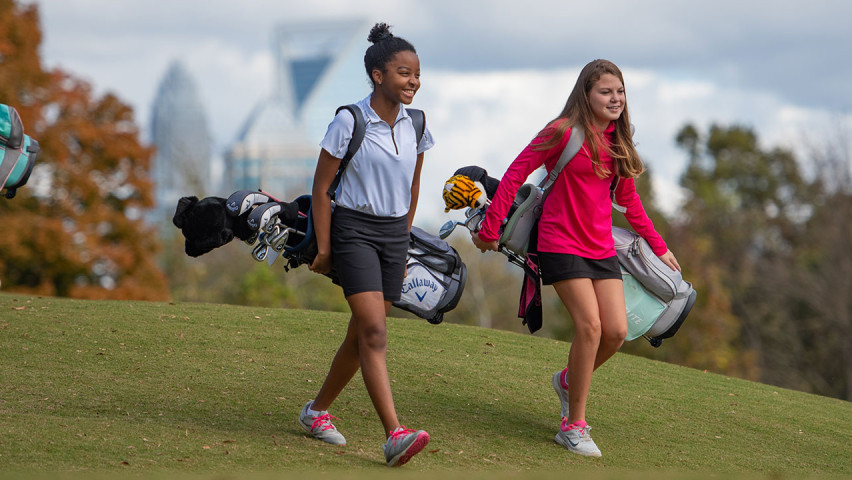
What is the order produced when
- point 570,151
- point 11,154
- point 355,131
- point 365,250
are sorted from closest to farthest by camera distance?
point 355,131, point 365,250, point 570,151, point 11,154

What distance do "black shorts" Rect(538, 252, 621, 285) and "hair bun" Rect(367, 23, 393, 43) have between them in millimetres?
1556

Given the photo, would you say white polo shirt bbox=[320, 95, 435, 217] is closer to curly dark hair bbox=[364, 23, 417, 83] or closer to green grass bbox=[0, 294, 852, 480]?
curly dark hair bbox=[364, 23, 417, 83]

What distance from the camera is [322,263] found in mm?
5324

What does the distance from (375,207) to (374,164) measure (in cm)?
23

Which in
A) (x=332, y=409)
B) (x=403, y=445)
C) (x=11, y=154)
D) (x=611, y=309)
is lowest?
(x=332, y=409)

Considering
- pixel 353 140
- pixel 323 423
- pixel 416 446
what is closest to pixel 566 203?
pixel 353 140

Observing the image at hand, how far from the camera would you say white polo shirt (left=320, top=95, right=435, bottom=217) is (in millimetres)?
5164

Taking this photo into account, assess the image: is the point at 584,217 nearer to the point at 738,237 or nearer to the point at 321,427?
the point at 321,427

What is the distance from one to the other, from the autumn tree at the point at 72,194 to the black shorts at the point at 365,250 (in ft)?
73.1

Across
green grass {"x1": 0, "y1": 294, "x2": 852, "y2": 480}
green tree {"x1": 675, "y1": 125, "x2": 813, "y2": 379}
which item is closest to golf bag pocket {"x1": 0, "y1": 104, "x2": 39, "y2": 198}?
green grass {"x1": 0, "y1": 294, "x2": 852, "y2": 480}

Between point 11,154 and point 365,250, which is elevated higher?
point 11,154

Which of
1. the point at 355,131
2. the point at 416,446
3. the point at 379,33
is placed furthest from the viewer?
the point at 379,33

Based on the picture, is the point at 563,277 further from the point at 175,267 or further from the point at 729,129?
the point at 729,129

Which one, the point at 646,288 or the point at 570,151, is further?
the point at 646,288
